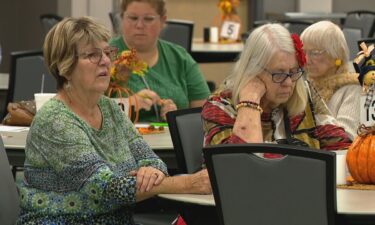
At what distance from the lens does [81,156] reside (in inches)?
138

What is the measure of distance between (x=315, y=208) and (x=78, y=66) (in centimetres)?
111

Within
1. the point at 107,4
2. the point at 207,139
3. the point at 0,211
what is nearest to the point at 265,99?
the point at 207,139

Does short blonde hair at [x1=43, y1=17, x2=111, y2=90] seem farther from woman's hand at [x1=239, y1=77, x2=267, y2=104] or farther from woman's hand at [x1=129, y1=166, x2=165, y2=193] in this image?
woman's hand at [x1=239, y1=77, x2=267, y2=104]

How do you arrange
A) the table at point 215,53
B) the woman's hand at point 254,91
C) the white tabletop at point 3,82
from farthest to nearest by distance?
the table at point 215,53, the white tabletop at point 3,82, the woman's hand at point 254,91

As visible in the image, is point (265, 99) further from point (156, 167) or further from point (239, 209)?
point (239, 209)

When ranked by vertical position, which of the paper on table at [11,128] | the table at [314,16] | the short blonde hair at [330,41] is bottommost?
the paper on table at [11,128]

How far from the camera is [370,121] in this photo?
11.9 ft

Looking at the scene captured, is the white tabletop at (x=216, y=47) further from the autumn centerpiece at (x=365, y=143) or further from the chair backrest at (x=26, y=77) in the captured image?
the autumn centerpiece at (x=365, y=143)

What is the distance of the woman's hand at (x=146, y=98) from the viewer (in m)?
5.24

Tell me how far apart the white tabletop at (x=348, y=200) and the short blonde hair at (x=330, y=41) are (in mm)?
1680

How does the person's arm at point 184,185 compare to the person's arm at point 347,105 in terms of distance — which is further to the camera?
the person's arm at point 347,105

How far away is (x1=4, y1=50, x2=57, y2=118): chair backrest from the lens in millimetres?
5836

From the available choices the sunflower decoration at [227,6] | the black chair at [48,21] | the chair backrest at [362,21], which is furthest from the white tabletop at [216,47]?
the black chair at [48,21]

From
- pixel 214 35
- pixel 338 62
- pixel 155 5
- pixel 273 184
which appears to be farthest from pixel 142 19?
pixel 214 35
